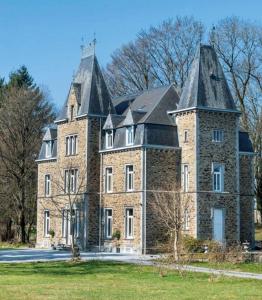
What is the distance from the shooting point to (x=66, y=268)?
2683 cm

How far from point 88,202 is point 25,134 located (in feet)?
39.4

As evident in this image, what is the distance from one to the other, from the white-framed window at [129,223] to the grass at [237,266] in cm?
1105

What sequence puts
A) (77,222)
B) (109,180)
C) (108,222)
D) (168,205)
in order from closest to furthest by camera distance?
(168,205)
(108,222)
(109,180)
(77,222)

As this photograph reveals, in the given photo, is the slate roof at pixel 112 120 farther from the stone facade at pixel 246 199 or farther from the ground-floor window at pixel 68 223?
the stone facade at pixel 246 199

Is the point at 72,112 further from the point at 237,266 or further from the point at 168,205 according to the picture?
the point at 237,266

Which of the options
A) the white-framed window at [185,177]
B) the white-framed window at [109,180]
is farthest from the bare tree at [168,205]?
the white-framed window at [109,180]

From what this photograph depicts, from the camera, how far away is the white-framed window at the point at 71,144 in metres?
44.2

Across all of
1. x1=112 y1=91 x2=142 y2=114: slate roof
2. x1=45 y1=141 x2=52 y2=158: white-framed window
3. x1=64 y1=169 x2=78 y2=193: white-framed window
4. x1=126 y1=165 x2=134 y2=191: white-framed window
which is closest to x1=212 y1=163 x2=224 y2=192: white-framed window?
x1=126 y1=165 x2=134 y2=191: white-framed window

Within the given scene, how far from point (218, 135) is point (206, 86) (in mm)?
3064

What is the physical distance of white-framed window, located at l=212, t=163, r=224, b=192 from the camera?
39.1 m

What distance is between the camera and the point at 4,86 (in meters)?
68.6

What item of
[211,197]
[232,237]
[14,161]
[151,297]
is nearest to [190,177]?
[211,197]

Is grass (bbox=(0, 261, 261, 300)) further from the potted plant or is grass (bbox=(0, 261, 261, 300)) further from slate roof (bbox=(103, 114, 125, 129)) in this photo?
slate roof (bbox=(103, 114, 125, 129))

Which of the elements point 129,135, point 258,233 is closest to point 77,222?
point 129,135
